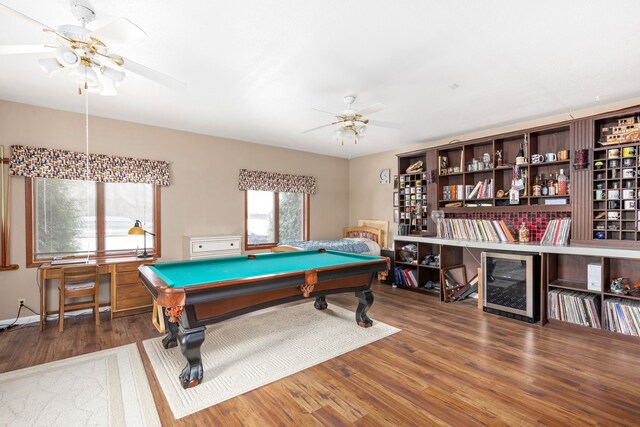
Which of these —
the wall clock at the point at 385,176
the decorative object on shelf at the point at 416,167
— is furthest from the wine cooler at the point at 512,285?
the wall clock at the point at 385,176

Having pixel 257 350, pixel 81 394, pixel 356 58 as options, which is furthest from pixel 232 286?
pixel 356 58

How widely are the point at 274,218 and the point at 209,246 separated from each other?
153cm

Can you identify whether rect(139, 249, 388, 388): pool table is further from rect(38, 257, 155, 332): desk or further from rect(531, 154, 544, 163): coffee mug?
rect(531, 154, 544, 163): coffee mug

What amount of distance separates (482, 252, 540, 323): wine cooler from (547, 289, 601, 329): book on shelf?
0.50 ft

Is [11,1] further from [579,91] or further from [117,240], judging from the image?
[579,91]

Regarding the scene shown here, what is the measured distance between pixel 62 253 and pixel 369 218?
5.20m

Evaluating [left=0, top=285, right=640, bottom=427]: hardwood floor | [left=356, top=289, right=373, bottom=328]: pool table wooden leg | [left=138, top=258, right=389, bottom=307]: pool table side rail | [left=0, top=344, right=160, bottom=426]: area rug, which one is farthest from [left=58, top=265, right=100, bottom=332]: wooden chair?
[left=356, top=289, right=373, bottom=328]: pool table wooden leg

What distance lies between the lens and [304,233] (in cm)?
638

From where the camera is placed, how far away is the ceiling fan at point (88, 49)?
5.72 ft

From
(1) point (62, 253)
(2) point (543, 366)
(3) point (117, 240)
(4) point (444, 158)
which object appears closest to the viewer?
(2) point (543, 366)

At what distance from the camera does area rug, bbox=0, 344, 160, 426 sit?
1.91 metres

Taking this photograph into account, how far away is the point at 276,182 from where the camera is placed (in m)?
5.82

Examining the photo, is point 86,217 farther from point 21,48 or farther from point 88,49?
point 88,49

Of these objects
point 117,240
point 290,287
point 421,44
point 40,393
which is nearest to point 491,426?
point 290,287
